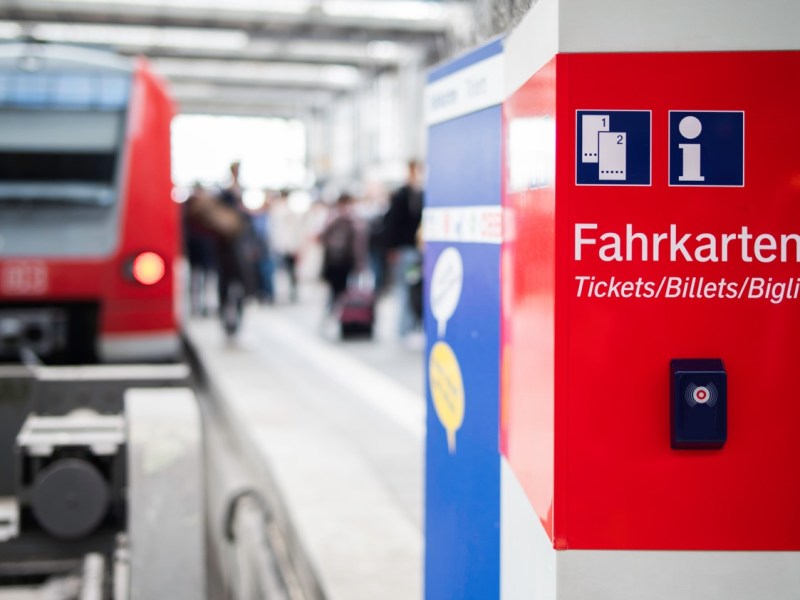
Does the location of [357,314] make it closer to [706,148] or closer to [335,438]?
[335,438]

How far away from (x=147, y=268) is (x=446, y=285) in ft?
16.2

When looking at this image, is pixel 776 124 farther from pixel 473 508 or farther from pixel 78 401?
pixel 78 401

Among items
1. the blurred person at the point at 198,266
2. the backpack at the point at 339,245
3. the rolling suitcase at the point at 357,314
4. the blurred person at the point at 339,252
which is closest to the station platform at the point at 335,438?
the rolling suitcase at the point at 357,314

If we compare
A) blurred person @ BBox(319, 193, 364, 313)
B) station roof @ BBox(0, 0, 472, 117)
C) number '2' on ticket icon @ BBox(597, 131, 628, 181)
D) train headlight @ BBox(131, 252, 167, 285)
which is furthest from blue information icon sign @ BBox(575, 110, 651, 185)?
station roof @ BBox(0, 0, 472, 117)

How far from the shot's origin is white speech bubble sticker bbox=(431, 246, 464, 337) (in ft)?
9.12

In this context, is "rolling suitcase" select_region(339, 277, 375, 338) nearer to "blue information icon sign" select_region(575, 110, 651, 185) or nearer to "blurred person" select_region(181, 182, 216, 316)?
"blurred person" select_region(181, 182, 216, 316)

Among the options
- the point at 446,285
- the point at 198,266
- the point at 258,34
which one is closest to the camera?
the point at 446,285

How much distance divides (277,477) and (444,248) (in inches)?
124

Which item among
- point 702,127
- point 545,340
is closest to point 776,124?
point 702,127

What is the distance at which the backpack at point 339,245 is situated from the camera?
1409cm

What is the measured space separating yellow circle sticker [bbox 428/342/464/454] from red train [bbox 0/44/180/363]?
15.6 ft

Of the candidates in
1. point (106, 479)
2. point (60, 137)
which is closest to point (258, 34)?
point (60, 137)

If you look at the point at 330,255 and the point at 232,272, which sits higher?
the point at 330,255

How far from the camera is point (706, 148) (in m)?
1.90
